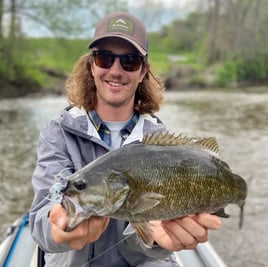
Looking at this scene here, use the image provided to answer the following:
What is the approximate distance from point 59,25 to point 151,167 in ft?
79.0

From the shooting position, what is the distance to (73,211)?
6.21ft

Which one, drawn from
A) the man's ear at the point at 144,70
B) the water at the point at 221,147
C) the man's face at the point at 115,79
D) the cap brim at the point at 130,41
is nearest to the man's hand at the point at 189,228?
the man's face at the point at 115,79

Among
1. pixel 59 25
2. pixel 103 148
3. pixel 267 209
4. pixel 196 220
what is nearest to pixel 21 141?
pixel 267 209

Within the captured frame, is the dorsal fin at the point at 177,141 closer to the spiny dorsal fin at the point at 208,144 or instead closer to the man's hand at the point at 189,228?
the spiny dorsal fin at the point at 208,144

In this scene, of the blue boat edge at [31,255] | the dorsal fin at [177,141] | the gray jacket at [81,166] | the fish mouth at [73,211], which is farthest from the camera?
the blue boat edge at [31,255]

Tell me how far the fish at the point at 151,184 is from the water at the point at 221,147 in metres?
3.62

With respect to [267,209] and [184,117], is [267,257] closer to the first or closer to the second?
[267,209]

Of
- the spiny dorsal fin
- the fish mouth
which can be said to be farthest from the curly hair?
the fish mouth

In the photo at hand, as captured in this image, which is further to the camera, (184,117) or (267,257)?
(184,117)

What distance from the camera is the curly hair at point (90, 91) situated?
3.06 metres

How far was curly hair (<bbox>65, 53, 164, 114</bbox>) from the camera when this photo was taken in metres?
3.06

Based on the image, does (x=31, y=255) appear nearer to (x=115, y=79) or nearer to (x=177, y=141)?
(x=115, y=79)

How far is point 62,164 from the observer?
266 cm

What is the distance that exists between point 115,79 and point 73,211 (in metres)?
1.13
